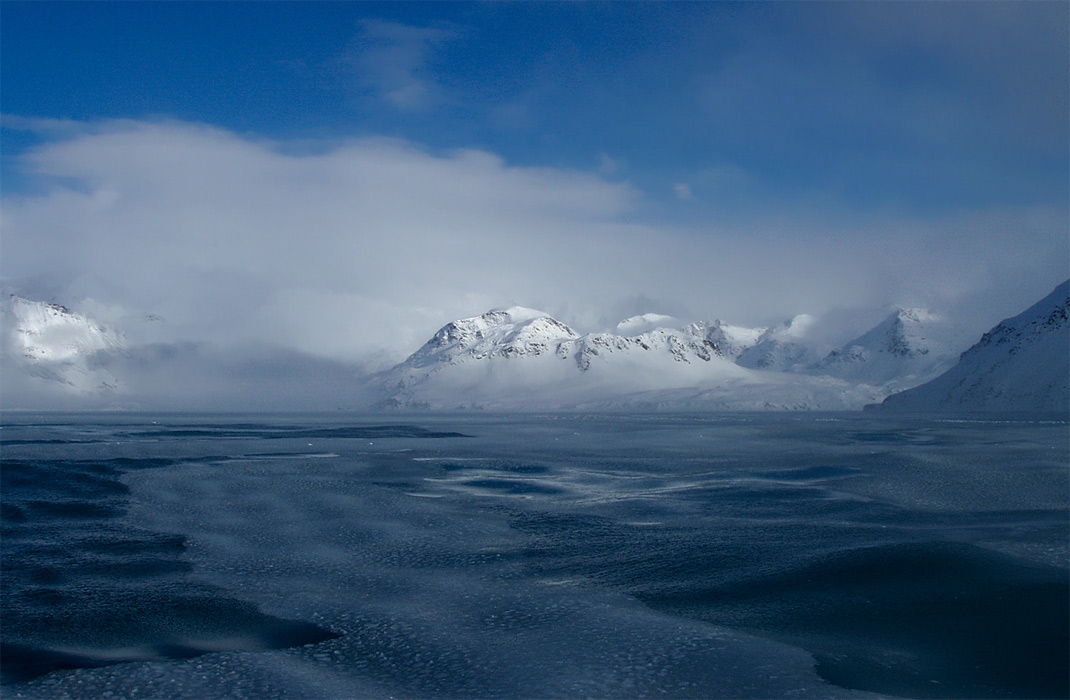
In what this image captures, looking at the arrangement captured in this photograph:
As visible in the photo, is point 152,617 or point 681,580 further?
point 681,580

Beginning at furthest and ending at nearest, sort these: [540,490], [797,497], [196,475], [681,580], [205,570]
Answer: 1. [196,475]
2. [540,490]
3. [797,497]
4. [205,570]
5. [681,580]

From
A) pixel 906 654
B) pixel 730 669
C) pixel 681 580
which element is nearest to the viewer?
pixel 730 669

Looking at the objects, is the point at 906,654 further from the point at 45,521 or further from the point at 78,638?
the point at 45,521

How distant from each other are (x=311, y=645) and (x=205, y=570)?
6369 mm

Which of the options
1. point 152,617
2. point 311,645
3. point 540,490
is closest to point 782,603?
point 311,645

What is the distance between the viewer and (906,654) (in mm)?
12359

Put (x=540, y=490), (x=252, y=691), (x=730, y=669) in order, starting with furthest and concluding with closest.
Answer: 1. (x=540, y=490)
2. (x=730, y=669)
3. (x=252, y=691)

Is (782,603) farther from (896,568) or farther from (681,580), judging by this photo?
(896,568)

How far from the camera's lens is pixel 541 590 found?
15641 millimetres

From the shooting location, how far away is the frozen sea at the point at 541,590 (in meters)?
11.4

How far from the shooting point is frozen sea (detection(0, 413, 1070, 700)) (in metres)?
11.4

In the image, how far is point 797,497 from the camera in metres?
27.0

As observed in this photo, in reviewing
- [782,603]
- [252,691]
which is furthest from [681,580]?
[252,691]

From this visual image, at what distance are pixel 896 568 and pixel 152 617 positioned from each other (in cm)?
1574
